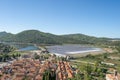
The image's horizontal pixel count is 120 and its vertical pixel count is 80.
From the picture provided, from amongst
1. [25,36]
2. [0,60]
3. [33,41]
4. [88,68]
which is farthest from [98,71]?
[25,36]

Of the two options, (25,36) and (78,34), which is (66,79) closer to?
(25,36)

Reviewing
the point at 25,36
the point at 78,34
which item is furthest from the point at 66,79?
the point at 78,34

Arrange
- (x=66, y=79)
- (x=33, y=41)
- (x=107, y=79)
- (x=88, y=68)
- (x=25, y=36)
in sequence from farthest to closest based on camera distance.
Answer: (x=25, y=36), (x=33, y=41), (x=88, y=68), (x=107, y=79), (x=66, y=79)

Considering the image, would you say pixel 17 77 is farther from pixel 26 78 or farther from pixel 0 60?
pixel 0 60

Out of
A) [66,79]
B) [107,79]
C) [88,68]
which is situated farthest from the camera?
[88,68]

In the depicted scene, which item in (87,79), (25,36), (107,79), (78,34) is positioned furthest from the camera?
(78,34)

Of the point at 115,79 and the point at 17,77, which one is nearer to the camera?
the point at 17,77

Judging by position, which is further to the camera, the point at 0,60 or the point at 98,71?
the point at 0,60

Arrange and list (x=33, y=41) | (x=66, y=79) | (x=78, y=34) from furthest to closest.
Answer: (x=78, y=34) → (x=33, y=41) → (x=66, y=79)

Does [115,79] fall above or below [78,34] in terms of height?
below
